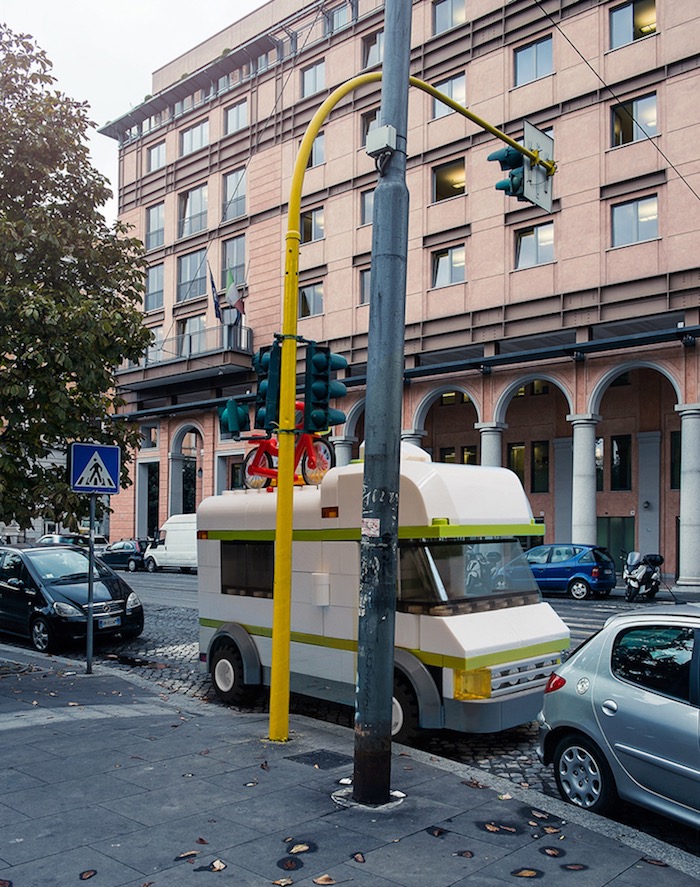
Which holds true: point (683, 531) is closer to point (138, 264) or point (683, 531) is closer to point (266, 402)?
point (138, 264)

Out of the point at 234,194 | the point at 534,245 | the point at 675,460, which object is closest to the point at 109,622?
the point at 534,245

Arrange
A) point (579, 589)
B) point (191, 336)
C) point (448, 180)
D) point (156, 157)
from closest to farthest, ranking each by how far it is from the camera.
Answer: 1. point (579, 589)
2. point (448, 180)
3. point (191, 336)
4. point (156, 157)

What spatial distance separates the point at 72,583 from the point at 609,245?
20.7 meters

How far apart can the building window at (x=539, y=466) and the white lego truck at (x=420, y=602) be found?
2768cm

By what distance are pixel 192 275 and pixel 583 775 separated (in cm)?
4093

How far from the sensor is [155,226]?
47.2 meters

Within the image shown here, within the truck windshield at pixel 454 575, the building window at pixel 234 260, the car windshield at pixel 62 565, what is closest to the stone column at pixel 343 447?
the building window at pixel 234 260

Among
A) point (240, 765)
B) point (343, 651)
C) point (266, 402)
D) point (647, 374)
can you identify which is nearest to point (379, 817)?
point (240, 765)

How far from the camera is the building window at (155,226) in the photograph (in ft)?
153

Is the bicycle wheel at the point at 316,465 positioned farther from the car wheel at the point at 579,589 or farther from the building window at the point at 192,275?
the building window at the point at 192,275

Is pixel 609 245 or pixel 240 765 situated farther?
pixel 609 245

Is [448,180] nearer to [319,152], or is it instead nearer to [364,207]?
[364,207]

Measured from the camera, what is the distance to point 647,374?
32.7 metres

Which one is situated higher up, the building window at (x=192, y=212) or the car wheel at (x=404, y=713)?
the building window at (x=192, y=212)
